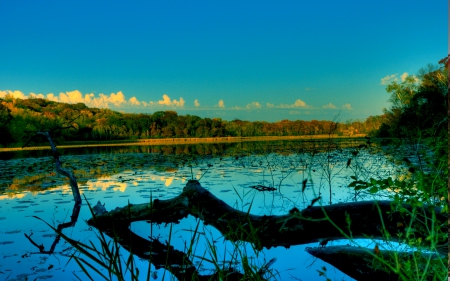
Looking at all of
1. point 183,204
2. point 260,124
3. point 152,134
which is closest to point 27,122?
point 152,134

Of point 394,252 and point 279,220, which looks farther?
point 279,220

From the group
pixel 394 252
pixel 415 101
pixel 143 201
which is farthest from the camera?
pixel 415 101

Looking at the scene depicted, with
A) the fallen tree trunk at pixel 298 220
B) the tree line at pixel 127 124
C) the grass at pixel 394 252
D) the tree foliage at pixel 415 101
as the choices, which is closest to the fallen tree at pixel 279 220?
the fallen tree trunk at pixel 298 220

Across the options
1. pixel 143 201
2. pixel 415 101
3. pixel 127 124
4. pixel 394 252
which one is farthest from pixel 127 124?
pixel 394 252

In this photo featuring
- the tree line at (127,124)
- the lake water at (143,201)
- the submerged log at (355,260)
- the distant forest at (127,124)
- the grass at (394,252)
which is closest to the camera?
the grass at (394,252)

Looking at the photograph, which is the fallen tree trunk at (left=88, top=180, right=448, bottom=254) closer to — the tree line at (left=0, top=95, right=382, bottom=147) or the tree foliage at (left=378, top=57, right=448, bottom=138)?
the tree foliage at (left=378, top=57, right=448, bottom=138)

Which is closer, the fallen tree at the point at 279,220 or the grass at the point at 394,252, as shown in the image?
the grass at the point at 394,252

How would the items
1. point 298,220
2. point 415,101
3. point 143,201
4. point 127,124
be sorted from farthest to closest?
point 127,124 < point 415,101 < point 143,201 < point 298,220

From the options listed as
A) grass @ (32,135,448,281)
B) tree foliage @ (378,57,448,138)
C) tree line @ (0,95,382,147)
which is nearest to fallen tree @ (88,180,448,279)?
grass @ (32,135,448,281)

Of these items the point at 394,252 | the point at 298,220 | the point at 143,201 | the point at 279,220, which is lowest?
the point at 143,201

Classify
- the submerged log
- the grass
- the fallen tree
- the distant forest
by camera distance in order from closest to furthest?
the grass, the submerged log, the fallen tree, the distant forest

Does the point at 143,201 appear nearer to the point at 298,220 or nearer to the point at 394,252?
the point at 298,220

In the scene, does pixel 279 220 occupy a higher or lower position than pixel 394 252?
lower

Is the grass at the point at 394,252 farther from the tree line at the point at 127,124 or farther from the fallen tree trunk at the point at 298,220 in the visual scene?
the tree line at the point at 127,124
